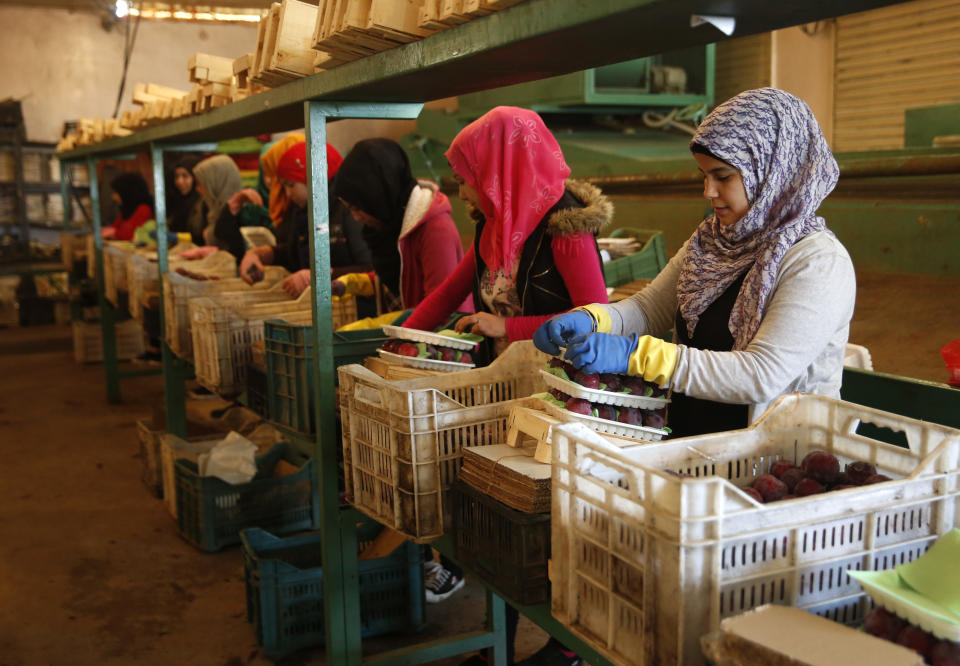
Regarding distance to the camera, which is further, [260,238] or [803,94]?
[803,94]

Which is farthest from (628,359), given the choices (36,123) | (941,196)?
(36,123)

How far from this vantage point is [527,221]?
2553 millimetres

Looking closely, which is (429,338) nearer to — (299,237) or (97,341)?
(299,237)

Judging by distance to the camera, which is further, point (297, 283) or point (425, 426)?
point (297, 283)

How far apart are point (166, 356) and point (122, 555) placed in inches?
46.6

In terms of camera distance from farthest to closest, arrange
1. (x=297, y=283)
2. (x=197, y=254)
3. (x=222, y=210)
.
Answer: (x=222, y=210) < (x=197, y=254) < (x=297, y=283)

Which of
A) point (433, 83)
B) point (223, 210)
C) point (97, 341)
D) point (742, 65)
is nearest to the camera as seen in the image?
point (433, 83)

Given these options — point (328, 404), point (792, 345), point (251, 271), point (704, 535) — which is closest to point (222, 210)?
point (251, 271)

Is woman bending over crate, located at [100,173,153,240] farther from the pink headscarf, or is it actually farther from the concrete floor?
the pink headscarf

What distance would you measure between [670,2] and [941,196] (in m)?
4.05

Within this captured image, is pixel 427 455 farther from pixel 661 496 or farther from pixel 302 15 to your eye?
pixel 302 15

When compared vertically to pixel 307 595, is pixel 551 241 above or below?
above

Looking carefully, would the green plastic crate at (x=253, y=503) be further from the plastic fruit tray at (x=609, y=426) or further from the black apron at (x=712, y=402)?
the plastic fruit tray at (x=609, y=426)

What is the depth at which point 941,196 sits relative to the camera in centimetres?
466
